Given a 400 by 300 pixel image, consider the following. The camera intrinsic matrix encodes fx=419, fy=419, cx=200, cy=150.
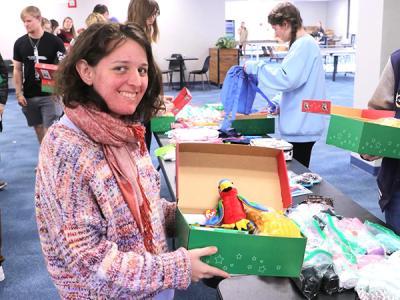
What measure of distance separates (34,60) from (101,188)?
3545 mm

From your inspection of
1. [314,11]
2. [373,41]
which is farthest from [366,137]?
[314,11]

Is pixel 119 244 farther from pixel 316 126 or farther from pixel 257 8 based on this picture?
pixel 257 8

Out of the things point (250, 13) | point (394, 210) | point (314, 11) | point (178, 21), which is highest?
point (314, 11)

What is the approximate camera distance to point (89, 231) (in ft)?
3.01

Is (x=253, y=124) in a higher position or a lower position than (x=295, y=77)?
lower

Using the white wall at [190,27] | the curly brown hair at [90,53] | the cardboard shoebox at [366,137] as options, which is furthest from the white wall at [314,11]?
the curly brown hair at [90,53]

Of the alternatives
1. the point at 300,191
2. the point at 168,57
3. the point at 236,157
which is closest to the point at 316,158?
the point at 300,191

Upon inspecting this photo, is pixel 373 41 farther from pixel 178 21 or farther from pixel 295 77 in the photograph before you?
pixel 178 21

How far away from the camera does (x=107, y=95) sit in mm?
995

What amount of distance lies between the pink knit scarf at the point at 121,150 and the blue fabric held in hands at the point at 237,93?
1661mm

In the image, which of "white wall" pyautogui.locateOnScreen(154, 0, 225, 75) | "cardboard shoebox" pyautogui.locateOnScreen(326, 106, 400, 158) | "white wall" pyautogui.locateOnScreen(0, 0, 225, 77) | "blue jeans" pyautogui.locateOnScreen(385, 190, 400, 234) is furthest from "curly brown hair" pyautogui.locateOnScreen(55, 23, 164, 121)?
"white wall" pyautogui.locateOnScreen(154, 0, 225, 75)

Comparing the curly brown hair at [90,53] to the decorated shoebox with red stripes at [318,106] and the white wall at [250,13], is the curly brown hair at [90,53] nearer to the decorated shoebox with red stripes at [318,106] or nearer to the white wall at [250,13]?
the decorated shoebox with red stripes at [318,106]

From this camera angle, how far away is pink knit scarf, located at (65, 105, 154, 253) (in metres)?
0.96

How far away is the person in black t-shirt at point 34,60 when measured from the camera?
404 cm
